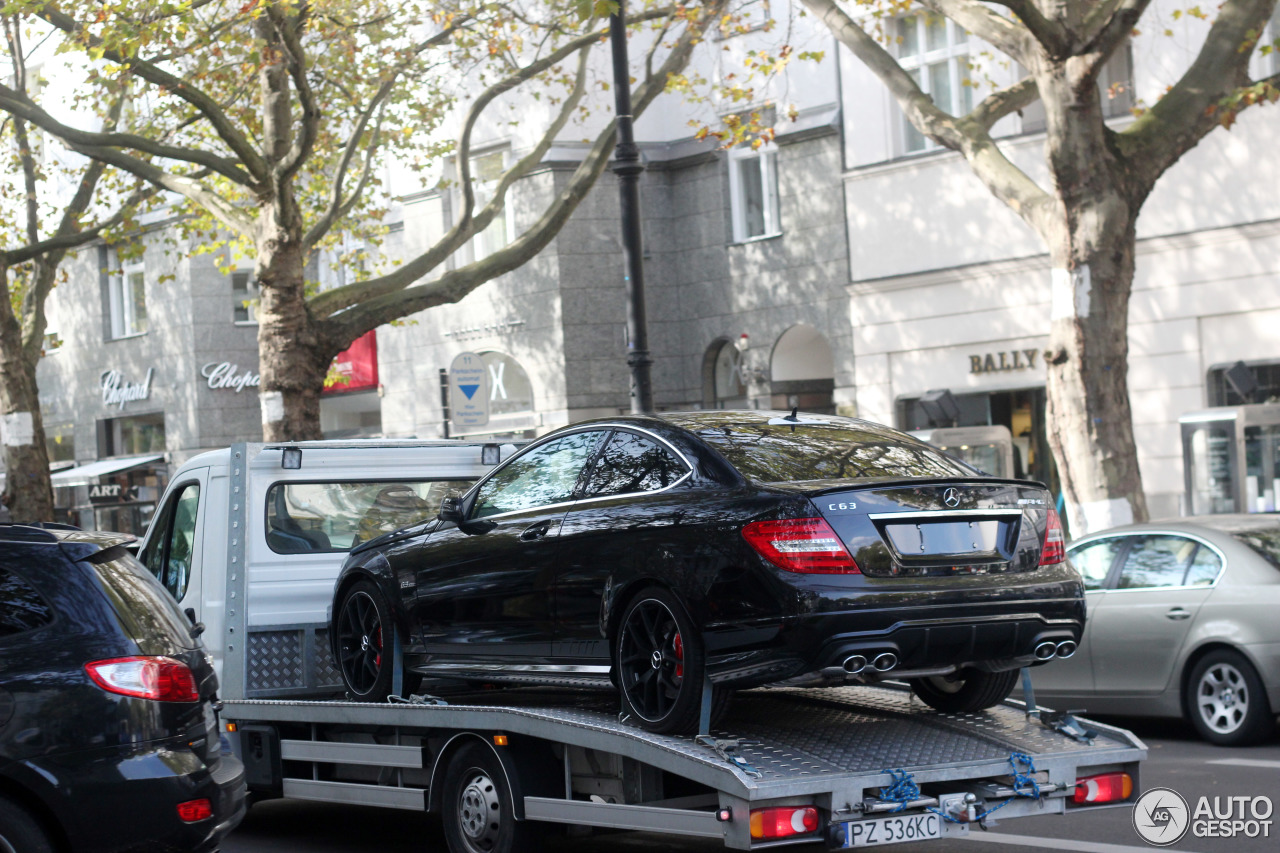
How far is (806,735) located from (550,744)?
1144mm

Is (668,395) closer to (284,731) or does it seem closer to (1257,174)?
(1257,174)

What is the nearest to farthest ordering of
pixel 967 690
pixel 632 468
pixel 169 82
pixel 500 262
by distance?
pixel 632 468 → pixel 967 690 → pixel 169 82 → pixel 500 262

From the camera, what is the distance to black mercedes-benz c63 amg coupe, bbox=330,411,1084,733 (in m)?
5.96

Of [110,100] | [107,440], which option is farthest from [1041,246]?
[107,440]

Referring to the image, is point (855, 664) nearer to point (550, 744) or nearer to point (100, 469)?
point (550, 744)

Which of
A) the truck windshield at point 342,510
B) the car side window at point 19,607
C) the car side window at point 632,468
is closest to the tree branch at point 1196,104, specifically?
the truck windshield at point 342,510

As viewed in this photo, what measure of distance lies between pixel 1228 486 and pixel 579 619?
13.7 m

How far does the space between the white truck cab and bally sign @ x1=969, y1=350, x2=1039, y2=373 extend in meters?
13.8

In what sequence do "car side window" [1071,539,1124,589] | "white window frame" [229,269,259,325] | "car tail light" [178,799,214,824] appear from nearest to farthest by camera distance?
"car tail light" [178,799,214,824]
"car side window" [1071,539,1124,589]
"white window frame" [229,269,259,325]

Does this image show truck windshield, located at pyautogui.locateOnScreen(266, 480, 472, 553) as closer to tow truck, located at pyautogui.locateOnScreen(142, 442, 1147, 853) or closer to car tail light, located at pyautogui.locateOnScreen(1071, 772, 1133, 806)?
tow truck, located at pyautogui.locateOnScreen(142, 442, 1147, 853)

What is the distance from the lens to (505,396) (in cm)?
2811

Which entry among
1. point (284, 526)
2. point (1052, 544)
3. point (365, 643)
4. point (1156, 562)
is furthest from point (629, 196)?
point (1052, 544)

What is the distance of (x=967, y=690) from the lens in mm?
7141

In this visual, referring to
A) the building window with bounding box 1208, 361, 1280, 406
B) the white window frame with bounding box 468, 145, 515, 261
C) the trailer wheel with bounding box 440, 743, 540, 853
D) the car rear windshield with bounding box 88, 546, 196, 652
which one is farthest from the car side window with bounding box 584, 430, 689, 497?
the white window frame with bounding box 468, 145, 515, 261
